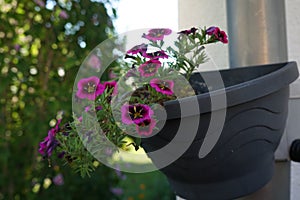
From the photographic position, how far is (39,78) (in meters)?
2.63

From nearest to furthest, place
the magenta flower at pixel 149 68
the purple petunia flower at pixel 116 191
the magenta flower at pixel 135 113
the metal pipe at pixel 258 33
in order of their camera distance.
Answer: the magenta flower at pixel 135 113 → the magenta flower at pixel 149 68 → the metal pipe at pixel 258 33 → the purple petunia flower at pixel 116 191

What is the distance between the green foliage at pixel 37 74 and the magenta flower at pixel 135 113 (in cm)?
145

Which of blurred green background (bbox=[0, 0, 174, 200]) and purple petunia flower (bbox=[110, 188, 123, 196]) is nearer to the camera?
blurred green background (bbox=[0, 0, 174, 200])

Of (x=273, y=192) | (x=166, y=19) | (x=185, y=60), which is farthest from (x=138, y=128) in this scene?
(x=166, y=19)

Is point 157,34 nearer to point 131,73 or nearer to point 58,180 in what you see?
point 131,73

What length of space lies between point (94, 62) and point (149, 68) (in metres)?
1.55

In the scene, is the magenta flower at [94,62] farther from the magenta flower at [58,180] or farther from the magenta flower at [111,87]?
the magenta flower at [111,87]

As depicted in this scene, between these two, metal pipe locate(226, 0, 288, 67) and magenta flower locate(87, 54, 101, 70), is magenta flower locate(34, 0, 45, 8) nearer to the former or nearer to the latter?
magenta flower locate(87, 54, 101, 70)

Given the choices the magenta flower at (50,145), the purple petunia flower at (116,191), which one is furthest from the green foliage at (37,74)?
the magenta flower at (50,145)

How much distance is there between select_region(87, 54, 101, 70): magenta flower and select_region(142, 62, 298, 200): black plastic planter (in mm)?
1471

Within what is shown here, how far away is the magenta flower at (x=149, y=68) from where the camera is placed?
1082mm

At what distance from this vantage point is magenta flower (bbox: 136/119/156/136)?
0.98 m

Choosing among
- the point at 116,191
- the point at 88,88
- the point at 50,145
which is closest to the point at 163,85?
the point at 88,88

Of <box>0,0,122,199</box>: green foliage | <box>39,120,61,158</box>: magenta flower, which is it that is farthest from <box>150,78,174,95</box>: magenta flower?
<box>0,0,122,199</box>: green foliage
